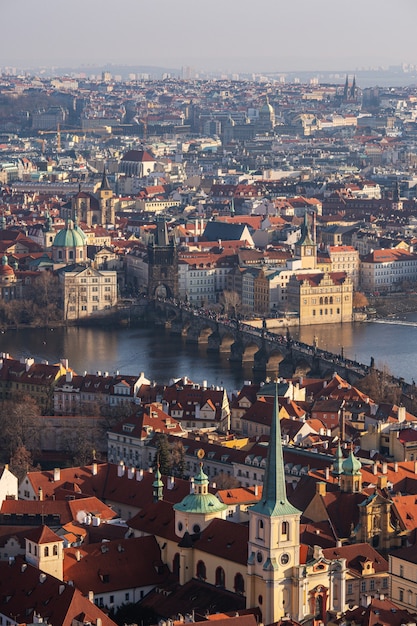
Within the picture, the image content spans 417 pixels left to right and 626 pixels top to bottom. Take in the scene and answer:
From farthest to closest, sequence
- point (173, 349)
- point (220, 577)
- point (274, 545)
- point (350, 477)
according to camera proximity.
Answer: point (173, 349) → point (350, 477) → point (220, 577) → point (274, 545)

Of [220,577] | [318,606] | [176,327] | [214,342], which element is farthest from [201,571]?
[176,327]

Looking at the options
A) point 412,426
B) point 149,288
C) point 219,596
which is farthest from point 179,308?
point 219,596

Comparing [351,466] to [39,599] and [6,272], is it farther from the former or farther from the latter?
[6,272]

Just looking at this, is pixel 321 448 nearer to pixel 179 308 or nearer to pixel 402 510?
pixel 402 510

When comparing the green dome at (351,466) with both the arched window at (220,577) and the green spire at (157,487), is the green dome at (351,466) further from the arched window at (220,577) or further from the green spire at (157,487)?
the arched window at (220,577)

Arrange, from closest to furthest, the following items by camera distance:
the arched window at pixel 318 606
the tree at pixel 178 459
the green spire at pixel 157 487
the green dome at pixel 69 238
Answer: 1. the arched window at pixel 318 606
2. the green spire at pixel 157 487
3. the tree at pixel 178 459
4. the green dome at pixel 69 238

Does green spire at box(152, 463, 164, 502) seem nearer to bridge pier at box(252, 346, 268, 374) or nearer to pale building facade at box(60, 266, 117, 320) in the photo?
bridge pier at box(252, 346, 268, 374)

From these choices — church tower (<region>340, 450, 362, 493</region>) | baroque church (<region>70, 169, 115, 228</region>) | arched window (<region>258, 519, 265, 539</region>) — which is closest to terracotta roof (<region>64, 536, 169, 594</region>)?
arched window (<region>258, 519, 265, 539</region>)

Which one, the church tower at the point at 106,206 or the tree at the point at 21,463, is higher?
the tree at the point at 21,463

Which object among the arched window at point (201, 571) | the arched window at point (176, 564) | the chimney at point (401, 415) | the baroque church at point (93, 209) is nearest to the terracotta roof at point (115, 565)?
the arched window at point (176, 564)
